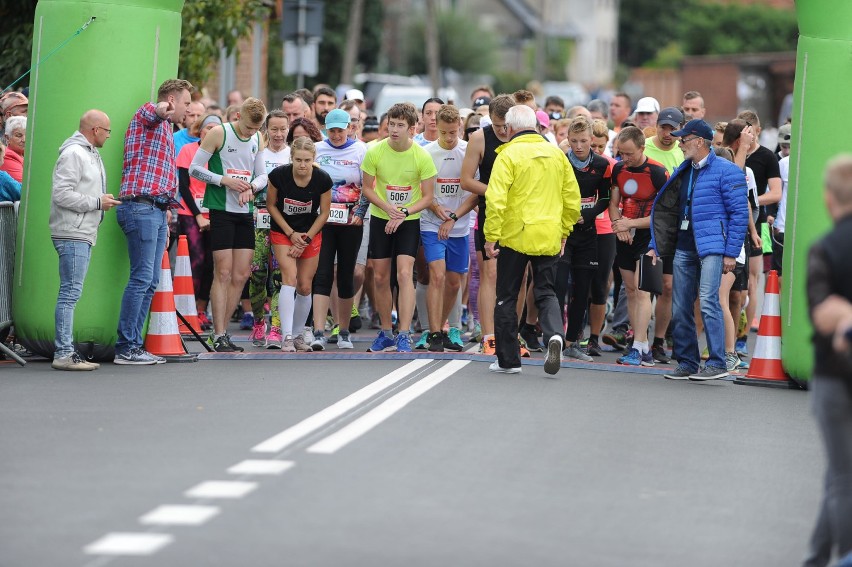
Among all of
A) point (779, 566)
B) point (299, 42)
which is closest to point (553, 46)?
point (299, 42)

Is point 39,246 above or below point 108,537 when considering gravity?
above

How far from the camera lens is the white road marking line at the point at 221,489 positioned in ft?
25.7

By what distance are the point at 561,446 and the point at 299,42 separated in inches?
595

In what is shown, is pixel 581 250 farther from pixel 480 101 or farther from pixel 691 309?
pixel 480 101

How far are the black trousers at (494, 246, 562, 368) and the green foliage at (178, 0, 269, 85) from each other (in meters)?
8.47

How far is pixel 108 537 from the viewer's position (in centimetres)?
702

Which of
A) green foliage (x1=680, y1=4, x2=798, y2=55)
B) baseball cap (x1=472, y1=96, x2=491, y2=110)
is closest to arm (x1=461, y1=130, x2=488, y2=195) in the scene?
baseball cap (x1=472, y1=96, x2=491, y2=110)

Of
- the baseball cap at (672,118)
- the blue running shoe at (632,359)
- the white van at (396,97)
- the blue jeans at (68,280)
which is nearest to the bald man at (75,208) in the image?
the blue jeans at (68,280)

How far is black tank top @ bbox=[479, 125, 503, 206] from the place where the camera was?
554 inches

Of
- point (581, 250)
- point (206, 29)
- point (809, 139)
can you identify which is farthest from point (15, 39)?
point (809, 139)

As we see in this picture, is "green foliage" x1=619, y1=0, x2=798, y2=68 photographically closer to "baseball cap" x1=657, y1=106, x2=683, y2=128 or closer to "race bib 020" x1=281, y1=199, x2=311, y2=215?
"baseball cap" x1=657, y1=106, x2=683, y2=128

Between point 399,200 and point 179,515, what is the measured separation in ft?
23.2

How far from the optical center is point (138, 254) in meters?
12.7

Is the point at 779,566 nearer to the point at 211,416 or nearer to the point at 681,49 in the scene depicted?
the point at 211,416
